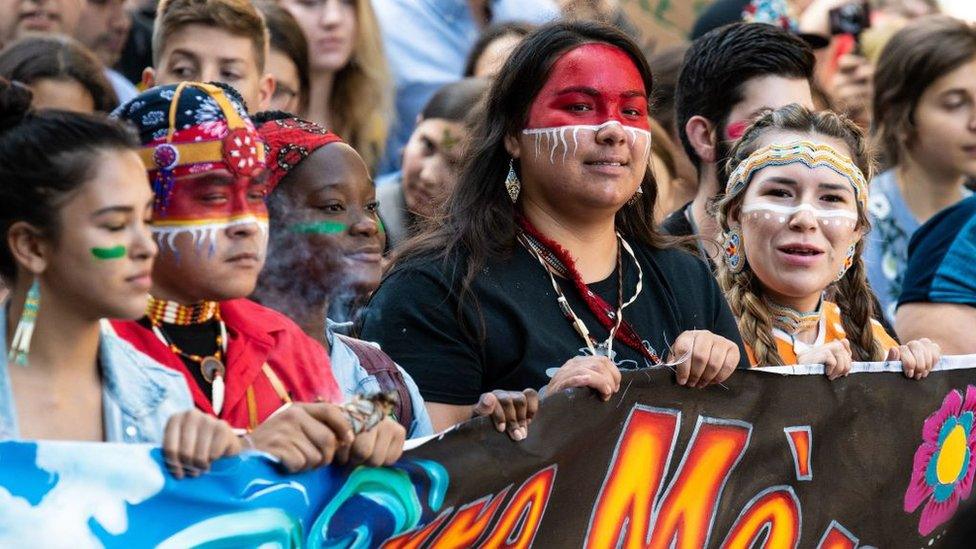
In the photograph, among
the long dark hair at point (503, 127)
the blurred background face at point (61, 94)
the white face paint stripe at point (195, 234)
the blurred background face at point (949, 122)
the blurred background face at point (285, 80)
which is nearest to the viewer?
the white face paint stripe at point (195, 234)

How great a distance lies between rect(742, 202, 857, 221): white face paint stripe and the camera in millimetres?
4211

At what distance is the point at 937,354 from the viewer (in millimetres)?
4129

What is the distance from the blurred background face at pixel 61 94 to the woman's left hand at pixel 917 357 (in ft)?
8.11

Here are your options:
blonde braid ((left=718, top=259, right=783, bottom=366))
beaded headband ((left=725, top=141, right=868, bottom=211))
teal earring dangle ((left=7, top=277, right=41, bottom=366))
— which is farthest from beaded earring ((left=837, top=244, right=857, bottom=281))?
teal earring dangle ((left=7, top=277, right=41, bottom=366))

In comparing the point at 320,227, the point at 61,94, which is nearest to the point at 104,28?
the point at 61,94

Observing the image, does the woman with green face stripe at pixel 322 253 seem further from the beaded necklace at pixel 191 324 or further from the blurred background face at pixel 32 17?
the blurred background face at pixel 32 17

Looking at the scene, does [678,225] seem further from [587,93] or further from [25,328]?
[25,328]

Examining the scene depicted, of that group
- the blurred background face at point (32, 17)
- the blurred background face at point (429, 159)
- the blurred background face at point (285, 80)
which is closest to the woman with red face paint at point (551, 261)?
the blurred background face at point (285, 80)

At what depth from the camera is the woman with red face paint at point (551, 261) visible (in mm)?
3555

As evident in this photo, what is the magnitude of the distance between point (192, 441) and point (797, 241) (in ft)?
6.89

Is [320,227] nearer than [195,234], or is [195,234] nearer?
[195,234]

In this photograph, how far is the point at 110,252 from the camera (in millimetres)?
2637

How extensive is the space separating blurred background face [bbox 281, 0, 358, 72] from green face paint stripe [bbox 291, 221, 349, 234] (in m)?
2.75

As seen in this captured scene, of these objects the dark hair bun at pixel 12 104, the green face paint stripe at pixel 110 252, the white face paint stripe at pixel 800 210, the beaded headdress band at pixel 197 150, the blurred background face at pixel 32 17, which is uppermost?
the dark hair bun at pixel 12 104
